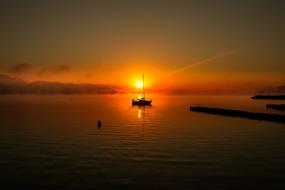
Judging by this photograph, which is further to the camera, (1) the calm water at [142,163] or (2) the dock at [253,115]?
(2) the dock at [253,115]

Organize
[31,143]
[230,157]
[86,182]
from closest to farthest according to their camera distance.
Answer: [86,182], [230,157], [31,143]

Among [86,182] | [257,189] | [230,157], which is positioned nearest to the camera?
[257,189]

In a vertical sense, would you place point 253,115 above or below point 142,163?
above

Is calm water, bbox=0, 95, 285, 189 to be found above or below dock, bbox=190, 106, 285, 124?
below

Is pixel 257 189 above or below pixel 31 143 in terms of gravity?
below

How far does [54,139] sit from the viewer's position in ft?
133

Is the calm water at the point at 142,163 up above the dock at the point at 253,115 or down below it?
below

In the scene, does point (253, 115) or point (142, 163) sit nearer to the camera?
point (142, 163)

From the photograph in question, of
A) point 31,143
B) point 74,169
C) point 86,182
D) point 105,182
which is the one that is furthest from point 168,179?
point 31,143

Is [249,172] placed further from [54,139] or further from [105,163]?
[54,139]

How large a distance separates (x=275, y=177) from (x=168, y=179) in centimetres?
817

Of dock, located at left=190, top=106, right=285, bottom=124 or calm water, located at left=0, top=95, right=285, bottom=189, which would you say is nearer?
calm water, located at left=0, top=95, right=285, bottom=189

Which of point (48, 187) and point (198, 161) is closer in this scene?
point (48, 187)

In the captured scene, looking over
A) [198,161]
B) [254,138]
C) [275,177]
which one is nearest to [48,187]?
[198,161]
